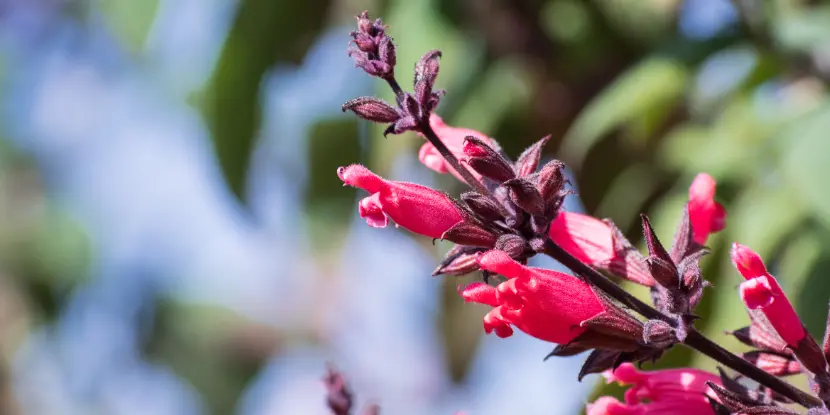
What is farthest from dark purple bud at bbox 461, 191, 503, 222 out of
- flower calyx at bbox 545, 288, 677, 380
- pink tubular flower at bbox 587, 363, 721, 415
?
pink tubular flower at bbox 587, 363, 721, 415

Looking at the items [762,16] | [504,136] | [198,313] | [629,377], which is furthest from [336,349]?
[629,377]

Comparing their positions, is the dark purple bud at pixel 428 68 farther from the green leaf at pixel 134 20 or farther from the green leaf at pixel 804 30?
the green leaf at pixel 134 20

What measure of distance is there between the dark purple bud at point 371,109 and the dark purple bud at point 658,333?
25 cm

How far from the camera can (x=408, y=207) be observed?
2.35 ft

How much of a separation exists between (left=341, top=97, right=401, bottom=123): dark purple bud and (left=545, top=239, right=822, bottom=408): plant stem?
0.16 m

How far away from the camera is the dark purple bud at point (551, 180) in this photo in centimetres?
65

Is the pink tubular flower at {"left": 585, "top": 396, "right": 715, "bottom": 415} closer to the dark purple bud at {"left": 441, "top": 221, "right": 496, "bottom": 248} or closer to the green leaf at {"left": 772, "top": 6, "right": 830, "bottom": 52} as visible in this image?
the dark purple bud at {"left": 441, "top": 221, "right": 496, "bottom": 248}

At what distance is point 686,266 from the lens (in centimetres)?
69

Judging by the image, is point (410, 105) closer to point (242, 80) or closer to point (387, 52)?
point (387, 52)

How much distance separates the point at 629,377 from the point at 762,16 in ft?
3.95

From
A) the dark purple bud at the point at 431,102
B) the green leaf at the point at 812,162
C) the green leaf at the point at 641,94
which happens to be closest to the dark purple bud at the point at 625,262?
the dark purple bud at the point at 431,102

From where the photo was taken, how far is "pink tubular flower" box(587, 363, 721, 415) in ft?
2.57

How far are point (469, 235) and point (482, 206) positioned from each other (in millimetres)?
25

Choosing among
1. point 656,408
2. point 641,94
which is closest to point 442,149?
point 656,408
